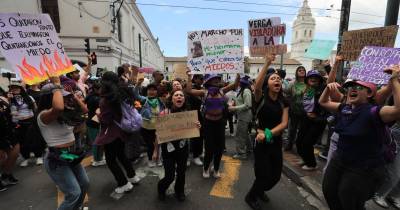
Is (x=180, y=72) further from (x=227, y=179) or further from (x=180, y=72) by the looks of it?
(x=227, y=179)

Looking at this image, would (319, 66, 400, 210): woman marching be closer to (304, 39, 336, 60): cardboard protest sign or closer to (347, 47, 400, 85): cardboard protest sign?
(347, 47, 400, 85): cardboard protest sign

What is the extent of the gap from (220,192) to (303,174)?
1.63 m

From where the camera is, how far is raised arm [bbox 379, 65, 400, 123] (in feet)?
7.26

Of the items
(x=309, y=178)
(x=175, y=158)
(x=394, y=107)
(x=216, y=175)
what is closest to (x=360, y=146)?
(x=394, y=107)

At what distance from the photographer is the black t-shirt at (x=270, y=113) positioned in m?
3.29

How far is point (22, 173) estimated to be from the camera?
5133 mm

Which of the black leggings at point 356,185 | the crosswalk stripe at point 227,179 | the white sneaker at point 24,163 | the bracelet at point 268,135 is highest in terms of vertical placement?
the bracelet at point 268,135

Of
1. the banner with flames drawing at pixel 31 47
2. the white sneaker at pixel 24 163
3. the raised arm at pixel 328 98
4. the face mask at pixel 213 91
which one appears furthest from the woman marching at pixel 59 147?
the white sneaker at pixel 24 163

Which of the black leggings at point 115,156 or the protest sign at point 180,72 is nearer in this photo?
the black leggings at point 115,156

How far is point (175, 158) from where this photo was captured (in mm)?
3646

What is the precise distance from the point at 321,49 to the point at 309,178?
9.32 feet

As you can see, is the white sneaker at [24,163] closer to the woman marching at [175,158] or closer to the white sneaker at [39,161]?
the white sneaker at [39,161]

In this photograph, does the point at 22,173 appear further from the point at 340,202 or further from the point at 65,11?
the point at 65,11

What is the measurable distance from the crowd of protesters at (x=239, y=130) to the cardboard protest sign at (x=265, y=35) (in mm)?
836
